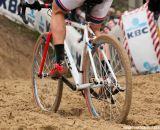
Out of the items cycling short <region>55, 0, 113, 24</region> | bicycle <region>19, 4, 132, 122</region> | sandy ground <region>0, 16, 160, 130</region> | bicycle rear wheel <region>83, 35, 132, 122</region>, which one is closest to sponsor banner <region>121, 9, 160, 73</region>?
sandy ground <region>0, 16, 160, 130</region>

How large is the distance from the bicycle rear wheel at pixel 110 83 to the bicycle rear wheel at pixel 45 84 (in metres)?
0.68

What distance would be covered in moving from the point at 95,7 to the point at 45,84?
149cm

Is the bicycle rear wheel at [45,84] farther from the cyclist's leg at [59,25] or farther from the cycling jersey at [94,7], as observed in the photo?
the cycling jersey at [94,7]

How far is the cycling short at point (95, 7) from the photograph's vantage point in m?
5.31

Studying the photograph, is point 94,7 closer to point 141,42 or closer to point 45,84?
point 45,84

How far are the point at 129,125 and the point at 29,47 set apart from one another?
8266 millimetres

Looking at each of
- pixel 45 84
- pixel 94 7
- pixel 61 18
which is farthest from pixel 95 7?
pixel 45 84

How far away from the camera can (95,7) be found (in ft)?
18.1

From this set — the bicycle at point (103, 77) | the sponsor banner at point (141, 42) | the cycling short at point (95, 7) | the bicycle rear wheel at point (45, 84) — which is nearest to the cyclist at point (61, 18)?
the cycling short at point (95, 7)

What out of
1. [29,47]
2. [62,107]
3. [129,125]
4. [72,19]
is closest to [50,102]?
[62,107]

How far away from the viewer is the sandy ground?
15.6ft

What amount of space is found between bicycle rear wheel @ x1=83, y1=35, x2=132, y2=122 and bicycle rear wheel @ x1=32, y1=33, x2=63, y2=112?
678 mm

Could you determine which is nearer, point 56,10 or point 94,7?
point 56,10

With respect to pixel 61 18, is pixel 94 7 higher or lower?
higher
